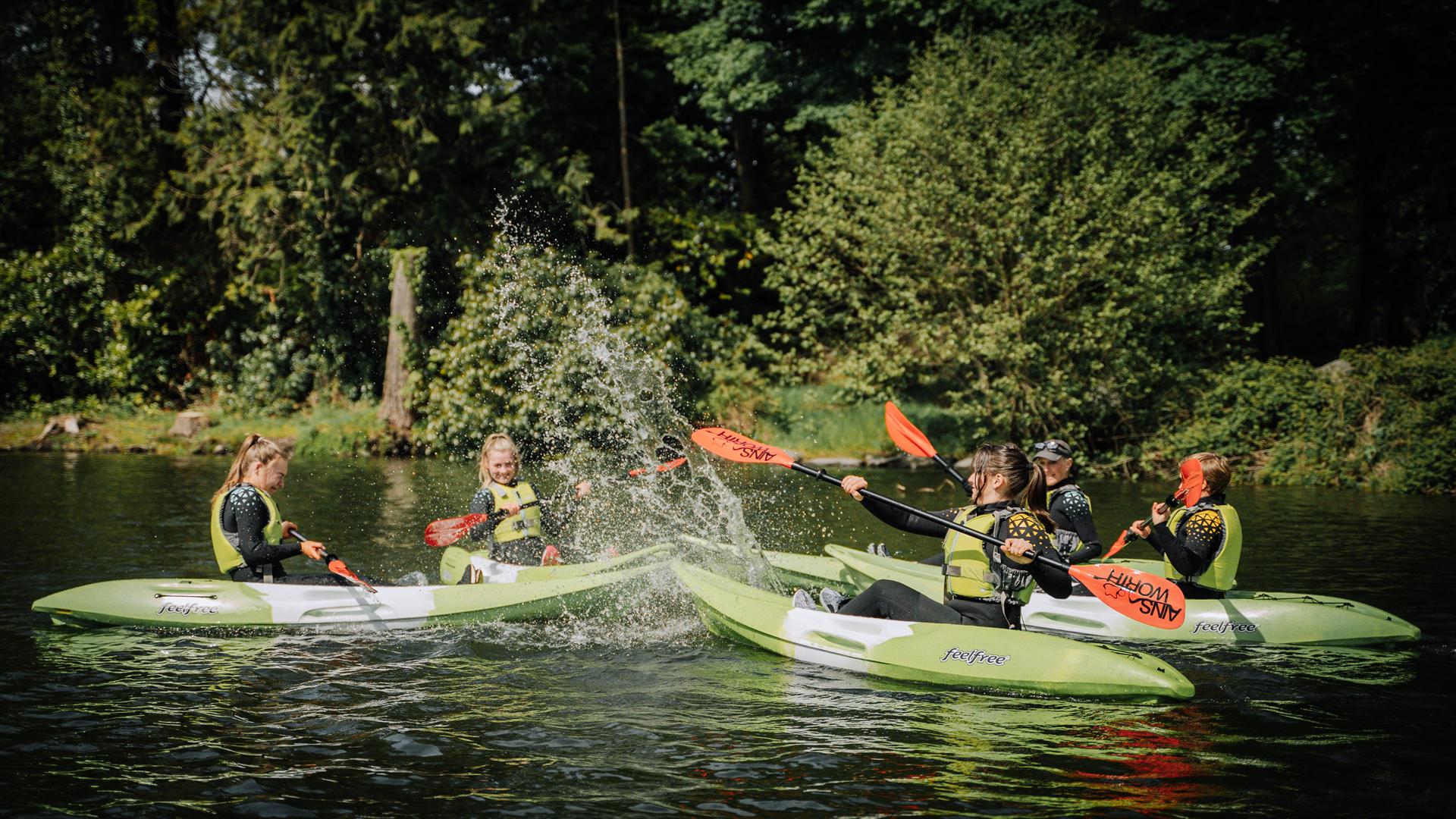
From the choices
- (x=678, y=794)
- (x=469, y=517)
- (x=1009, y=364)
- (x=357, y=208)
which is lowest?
(x=678, y=794)

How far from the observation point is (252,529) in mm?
7621

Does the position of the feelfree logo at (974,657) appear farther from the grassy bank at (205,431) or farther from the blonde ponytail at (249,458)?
the grassy bank at (205,431)

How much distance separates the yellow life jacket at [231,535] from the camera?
777 cm

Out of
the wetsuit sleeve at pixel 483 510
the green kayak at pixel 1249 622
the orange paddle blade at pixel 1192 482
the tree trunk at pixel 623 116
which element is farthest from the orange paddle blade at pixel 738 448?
the tree trunk at pixel 623 116

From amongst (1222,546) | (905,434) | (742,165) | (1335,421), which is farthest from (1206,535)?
(742,165)

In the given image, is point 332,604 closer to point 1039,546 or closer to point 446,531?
point 446,531

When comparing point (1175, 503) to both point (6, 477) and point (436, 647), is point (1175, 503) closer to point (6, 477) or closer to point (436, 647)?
point (436, 647)

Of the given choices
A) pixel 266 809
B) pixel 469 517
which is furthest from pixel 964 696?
pixel 469 517

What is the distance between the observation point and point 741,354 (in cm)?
2281

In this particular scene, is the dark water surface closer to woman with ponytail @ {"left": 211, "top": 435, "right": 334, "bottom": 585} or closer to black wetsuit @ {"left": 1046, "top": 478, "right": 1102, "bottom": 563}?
woman with ponytail @ {"left": 211, "top": 435, "right": 334, "bottom": 585}

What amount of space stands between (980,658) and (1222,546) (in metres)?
2.31

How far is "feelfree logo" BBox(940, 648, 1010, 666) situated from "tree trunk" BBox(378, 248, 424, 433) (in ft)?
57.0

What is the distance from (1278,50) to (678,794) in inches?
841

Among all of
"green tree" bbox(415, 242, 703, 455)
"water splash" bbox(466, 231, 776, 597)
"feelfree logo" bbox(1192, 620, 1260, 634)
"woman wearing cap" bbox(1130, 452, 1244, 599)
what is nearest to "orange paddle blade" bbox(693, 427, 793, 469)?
"woman wearing cap" bbox(1130, 452, 1244, 599)
